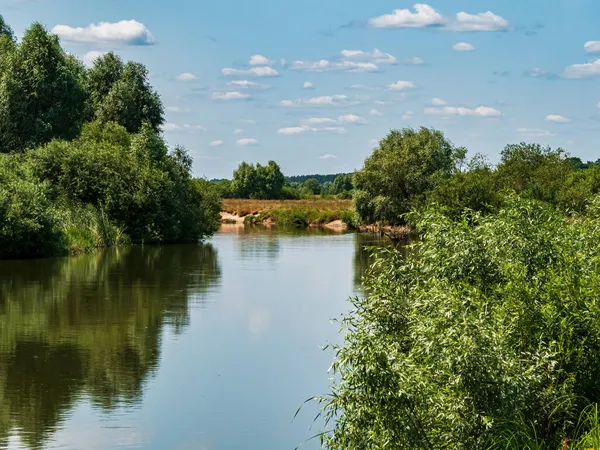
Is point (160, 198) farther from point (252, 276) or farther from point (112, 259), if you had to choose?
point (252, 276)

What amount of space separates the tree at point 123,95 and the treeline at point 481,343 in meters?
42.2

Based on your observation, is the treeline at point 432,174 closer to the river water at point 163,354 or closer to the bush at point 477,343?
the river water at point 163,354

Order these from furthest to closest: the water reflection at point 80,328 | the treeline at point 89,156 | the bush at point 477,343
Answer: the treeline at point 89,156 < the water reflection at point 80,328 < the bush at point 477,343

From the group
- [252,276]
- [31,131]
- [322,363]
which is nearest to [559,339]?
[322,363]

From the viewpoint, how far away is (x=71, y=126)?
53.0m

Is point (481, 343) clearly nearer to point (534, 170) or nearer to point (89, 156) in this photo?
point (89, 156)

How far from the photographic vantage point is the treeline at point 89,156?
140 feet

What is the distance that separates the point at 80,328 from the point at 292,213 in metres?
62.0

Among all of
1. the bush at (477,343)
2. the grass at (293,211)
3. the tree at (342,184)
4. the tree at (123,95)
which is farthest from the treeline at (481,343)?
the tree at (342,184)

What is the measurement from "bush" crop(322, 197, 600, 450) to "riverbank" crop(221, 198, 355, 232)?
63585 millimetres

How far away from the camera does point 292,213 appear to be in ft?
271

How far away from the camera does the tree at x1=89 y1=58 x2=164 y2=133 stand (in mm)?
54188

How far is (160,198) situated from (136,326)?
82.3ft

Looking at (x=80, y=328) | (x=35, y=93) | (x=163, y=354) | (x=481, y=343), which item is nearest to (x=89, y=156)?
(x=35, y=93)
